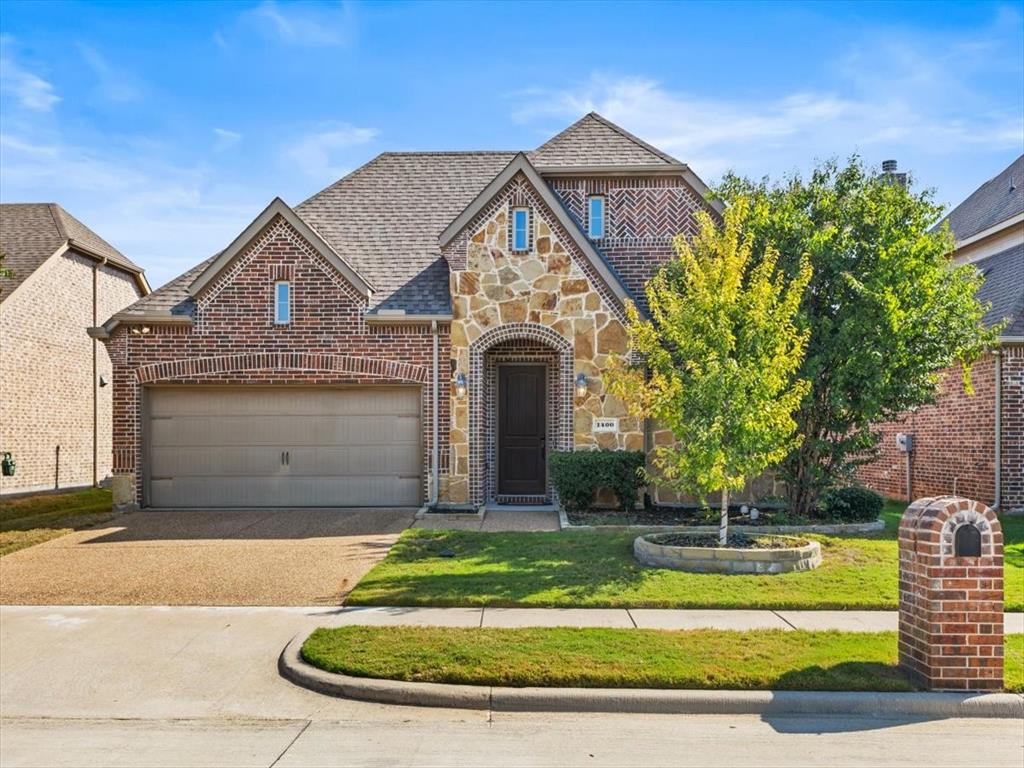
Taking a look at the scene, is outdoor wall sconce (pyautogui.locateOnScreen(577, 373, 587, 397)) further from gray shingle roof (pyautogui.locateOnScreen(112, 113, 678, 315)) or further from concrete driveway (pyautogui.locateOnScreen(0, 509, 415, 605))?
concrete driveway (pyautogui.locateOnScreen(0, 509, 415, 605))

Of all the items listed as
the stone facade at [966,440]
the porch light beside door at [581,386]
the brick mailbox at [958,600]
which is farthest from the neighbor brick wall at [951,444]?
the brick mailbox at [958,600]

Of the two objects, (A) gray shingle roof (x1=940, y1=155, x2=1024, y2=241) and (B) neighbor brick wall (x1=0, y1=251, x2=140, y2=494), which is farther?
(B) neighbor brick wall (x1=0, y1=251, x2=140, y2=494)

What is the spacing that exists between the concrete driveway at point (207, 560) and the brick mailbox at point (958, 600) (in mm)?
5621

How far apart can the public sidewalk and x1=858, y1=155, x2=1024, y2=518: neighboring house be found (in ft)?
27.4

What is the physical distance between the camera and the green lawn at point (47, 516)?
1304 cm

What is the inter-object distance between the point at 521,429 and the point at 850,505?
6.12 m

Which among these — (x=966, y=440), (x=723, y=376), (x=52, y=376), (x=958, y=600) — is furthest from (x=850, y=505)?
(x=52, y=376)

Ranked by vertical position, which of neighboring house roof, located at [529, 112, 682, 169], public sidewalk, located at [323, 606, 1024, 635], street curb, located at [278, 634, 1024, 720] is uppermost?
neighboring house roof, located at [529, 112, 682, 169]

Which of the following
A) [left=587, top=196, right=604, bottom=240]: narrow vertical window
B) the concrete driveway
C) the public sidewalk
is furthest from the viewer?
[left=587, top=196, right=604, bottom=240]: narrow vertical window

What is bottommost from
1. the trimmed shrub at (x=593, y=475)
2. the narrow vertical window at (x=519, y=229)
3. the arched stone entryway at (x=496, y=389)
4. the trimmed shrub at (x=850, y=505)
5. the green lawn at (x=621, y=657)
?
the green lawn at (x=621, y=657)

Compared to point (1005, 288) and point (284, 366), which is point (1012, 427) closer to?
point (1005, 288)

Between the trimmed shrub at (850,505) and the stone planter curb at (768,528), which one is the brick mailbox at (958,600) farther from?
the trimmed shrub at (850,505)

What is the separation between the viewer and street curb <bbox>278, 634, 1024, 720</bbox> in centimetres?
611

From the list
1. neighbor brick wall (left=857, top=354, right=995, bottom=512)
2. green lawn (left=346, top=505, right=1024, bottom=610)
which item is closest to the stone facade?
neighbor brick wall (left=857, top=354, right=995, bottom=512)
